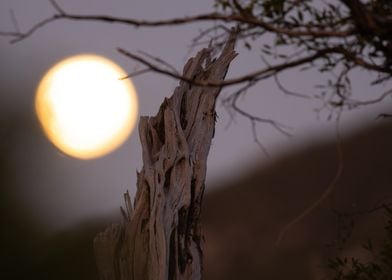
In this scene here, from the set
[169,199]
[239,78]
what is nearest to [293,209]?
[169,199]

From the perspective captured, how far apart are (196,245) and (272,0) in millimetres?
2902

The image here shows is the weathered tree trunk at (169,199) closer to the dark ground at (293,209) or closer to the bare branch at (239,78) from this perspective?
the bare branch at (239,78)

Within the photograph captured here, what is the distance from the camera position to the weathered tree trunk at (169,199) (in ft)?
19.2

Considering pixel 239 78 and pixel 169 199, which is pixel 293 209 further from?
pixel 239 78

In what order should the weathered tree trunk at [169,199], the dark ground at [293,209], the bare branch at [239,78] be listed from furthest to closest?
the dark ground at [293,209], the weathered tree trunk at [169,199], the bare branch at [239,78]

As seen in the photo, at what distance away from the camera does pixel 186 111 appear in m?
6.32

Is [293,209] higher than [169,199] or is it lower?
higher

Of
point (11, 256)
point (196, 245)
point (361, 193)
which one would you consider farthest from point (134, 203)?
point (361, 193)

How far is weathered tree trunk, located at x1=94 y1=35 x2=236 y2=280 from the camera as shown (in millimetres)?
5852

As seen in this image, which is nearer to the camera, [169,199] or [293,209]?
[169,199]

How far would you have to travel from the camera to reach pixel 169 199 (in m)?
5.93

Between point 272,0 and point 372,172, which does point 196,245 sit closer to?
point 272,0

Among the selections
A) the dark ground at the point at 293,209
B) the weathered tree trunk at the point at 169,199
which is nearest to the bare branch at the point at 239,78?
the weathered tree trunk at the point at 169,199

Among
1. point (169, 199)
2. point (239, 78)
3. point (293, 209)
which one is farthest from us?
point (293, 209)
